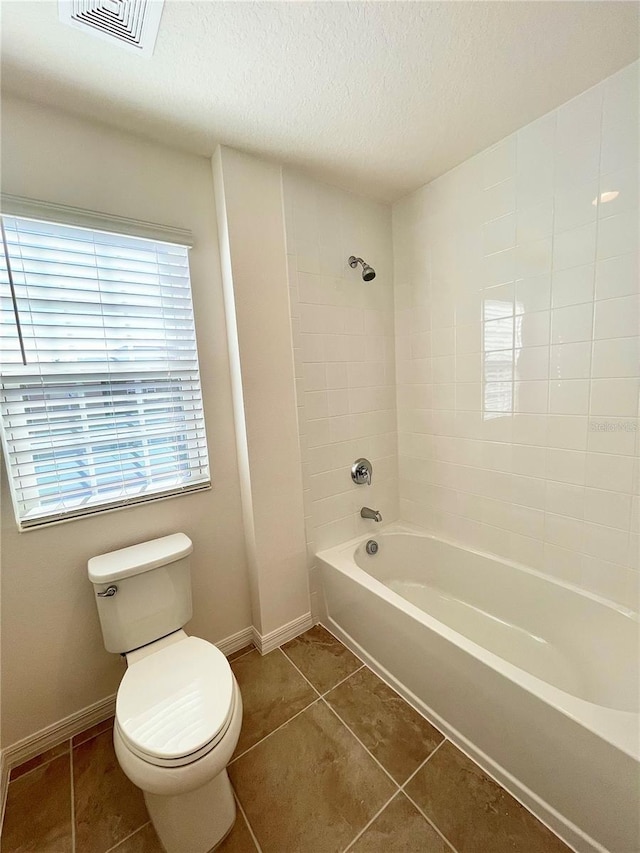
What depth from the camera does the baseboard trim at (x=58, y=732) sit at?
129 centimetres

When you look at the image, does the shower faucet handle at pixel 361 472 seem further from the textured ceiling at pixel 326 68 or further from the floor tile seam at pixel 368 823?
the textured ceiling at pixel 326 68

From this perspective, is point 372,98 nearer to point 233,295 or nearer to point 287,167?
point 287,167

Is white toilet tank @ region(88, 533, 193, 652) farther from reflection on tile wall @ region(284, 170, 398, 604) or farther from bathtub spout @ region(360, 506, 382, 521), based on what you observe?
bathtub spout @ region(360, 506, 382, 521)

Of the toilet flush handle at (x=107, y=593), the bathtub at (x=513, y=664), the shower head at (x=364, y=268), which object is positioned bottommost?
the bathtub at (x=513, y=664)

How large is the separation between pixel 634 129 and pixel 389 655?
223 centimetres

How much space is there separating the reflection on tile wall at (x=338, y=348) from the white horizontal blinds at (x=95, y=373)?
0.55 meters

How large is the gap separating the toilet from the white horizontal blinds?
0.31 meters

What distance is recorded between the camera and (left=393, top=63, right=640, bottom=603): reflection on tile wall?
129 cm

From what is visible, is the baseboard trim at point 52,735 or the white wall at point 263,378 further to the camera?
the white wall at point 263,378

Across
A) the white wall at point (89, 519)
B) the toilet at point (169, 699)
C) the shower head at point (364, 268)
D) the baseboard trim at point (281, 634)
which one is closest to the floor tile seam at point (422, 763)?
the toilet at point (169, 699)

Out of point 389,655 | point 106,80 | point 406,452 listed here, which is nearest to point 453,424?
point 406,452

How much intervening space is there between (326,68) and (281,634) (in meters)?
2.39

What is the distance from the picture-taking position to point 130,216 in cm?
140

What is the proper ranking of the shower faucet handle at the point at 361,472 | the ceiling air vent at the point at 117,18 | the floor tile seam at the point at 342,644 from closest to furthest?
the ceiling air vent at the point at 117,18
the floor tile seam at the point at 342,644
the shower faucet handle at the point at 361,472
